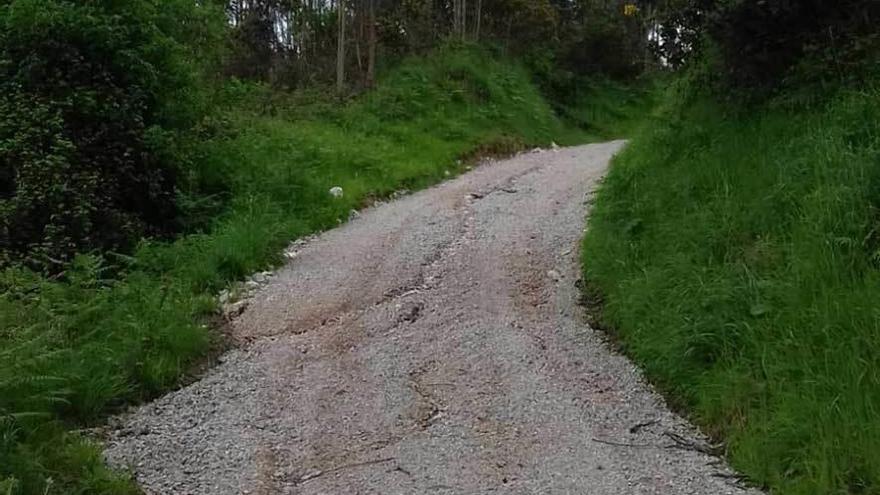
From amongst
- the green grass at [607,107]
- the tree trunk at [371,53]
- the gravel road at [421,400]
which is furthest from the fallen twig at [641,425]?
the green grass at [607,107]

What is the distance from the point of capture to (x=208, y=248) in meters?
9.54

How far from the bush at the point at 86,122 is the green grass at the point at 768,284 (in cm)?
541

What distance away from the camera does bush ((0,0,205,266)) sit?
9.19 metres

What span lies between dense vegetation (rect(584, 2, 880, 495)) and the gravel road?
316 millimetres

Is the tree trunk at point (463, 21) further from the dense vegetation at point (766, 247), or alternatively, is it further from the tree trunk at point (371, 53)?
the dense vegetation at point (766, 247)

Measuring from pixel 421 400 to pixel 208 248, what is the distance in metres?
4.54

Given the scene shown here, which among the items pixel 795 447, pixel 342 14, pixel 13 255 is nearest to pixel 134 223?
pixel 13 255

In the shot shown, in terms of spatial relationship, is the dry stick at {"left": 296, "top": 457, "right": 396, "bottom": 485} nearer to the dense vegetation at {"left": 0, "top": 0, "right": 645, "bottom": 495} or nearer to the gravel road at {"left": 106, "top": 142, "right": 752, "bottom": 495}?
the gravel road at {"left": 106, "top": 142, "right": 752, "bottom": 495}

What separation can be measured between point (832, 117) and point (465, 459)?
433 cm

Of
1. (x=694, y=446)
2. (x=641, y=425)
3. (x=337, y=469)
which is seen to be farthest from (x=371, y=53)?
(x=694, y=446)

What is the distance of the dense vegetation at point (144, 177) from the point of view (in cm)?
590

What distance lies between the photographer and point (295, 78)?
75.8 feet

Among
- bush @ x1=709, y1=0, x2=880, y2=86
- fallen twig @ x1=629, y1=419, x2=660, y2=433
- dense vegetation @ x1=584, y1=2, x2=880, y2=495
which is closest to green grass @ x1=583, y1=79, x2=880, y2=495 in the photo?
dense vegetation @ x1=584, y1=2, x2=880, y2=495

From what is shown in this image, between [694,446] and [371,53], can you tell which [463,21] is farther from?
[694,446]
